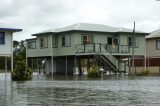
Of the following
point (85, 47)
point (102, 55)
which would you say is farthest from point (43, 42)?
point (102, 55)

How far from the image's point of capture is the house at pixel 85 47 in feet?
162

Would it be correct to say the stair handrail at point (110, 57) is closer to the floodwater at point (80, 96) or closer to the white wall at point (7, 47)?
the white wall at point (7, 47)

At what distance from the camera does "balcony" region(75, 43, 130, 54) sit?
49.9 metres

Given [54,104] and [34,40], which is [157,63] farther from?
[54,104]

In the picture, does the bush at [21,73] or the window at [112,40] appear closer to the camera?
the bush at [21,73]

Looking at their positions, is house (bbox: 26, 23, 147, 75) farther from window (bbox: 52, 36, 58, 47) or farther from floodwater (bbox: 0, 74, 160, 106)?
floodwater (bbox: 0, 74, 160, 106)

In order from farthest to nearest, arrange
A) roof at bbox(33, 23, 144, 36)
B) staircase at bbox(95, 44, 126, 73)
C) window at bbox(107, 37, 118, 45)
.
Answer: window at bbox(107, 37, 118, 45)
roof at bbox(33, 23, 144, 36)
staircase at bbox(95, 44, 126, 73)

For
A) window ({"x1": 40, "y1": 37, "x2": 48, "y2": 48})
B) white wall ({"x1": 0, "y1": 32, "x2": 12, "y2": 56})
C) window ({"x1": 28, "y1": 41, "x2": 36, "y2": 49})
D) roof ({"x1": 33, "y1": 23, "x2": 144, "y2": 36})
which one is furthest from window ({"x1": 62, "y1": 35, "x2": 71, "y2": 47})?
white wall ({"x1": 0, "y1": 32, "x2": 12, "y2": 56})

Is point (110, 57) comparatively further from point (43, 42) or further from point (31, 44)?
point (31, 44)

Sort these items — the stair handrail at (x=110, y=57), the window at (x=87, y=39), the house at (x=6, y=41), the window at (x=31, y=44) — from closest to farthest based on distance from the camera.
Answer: the house at (x=6, y=41) < the stair handrail at (x=110, y=57) < the window at (x=87, y=39) < the window at (x=31, y=44)

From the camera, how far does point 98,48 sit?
164ft

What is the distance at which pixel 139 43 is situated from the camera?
57.1 m

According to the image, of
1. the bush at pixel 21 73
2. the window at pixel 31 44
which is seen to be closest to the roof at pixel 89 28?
the window at pixel 31 44

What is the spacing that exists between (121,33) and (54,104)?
43.2 metres
